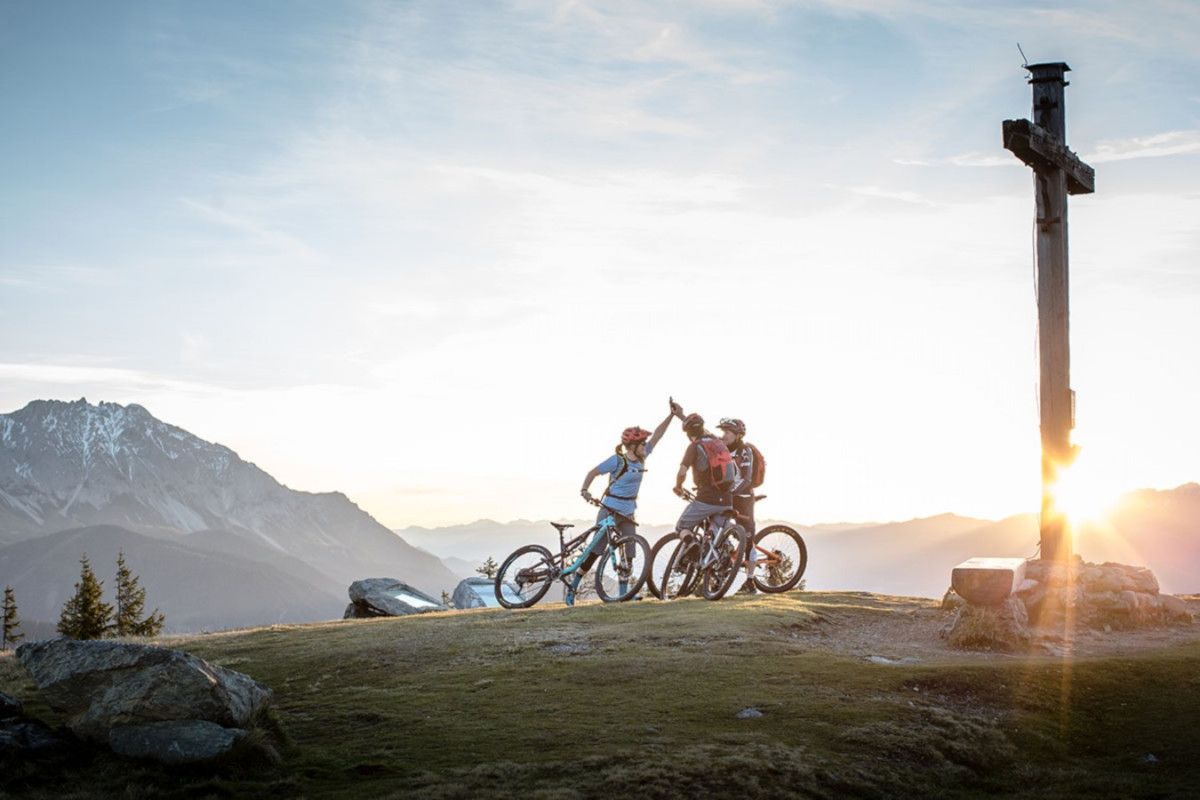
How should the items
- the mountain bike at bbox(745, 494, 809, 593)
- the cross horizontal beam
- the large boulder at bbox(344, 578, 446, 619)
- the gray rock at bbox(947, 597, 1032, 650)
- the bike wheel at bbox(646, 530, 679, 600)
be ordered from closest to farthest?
the gray rock at bbox(947, 597, 1032, 650)
the cross horizontal beam
the bike wheel at bbox(646, 530, 679, 600)
the mountain bike at bbox(745, 494, 809, 593)
the large boulder at bbox(344, 578, 446, 619)

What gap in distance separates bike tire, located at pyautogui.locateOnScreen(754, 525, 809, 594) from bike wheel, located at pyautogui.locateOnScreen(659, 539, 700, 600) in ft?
4.62

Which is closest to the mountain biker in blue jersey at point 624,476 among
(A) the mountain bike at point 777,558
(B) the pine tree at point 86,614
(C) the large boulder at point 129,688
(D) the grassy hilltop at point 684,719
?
(A) the mountain bike at point 777,558

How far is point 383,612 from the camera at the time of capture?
81.8 feet

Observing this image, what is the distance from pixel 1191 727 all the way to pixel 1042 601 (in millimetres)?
5826

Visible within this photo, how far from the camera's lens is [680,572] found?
770 inches

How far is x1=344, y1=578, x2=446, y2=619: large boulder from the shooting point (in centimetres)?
2491

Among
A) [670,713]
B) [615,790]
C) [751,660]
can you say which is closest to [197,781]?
[615,790]

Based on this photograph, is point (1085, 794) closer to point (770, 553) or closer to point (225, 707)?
point (225, 707)

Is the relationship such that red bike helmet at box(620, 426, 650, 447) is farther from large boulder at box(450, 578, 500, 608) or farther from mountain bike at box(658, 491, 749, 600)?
large boulder at box(450, 578, 500, 608)

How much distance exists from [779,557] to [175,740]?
13.0 m

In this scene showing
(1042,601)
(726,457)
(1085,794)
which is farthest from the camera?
(726,457)

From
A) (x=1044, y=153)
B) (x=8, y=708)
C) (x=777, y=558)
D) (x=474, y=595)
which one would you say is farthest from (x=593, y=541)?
(x=474, y=595)

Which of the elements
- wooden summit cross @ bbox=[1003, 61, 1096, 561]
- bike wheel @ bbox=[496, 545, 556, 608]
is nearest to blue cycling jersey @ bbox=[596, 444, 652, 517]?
bike wheel @ bbox=[496, 545, 556, 608]

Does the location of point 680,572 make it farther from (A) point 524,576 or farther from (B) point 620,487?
(A) point 524,576
